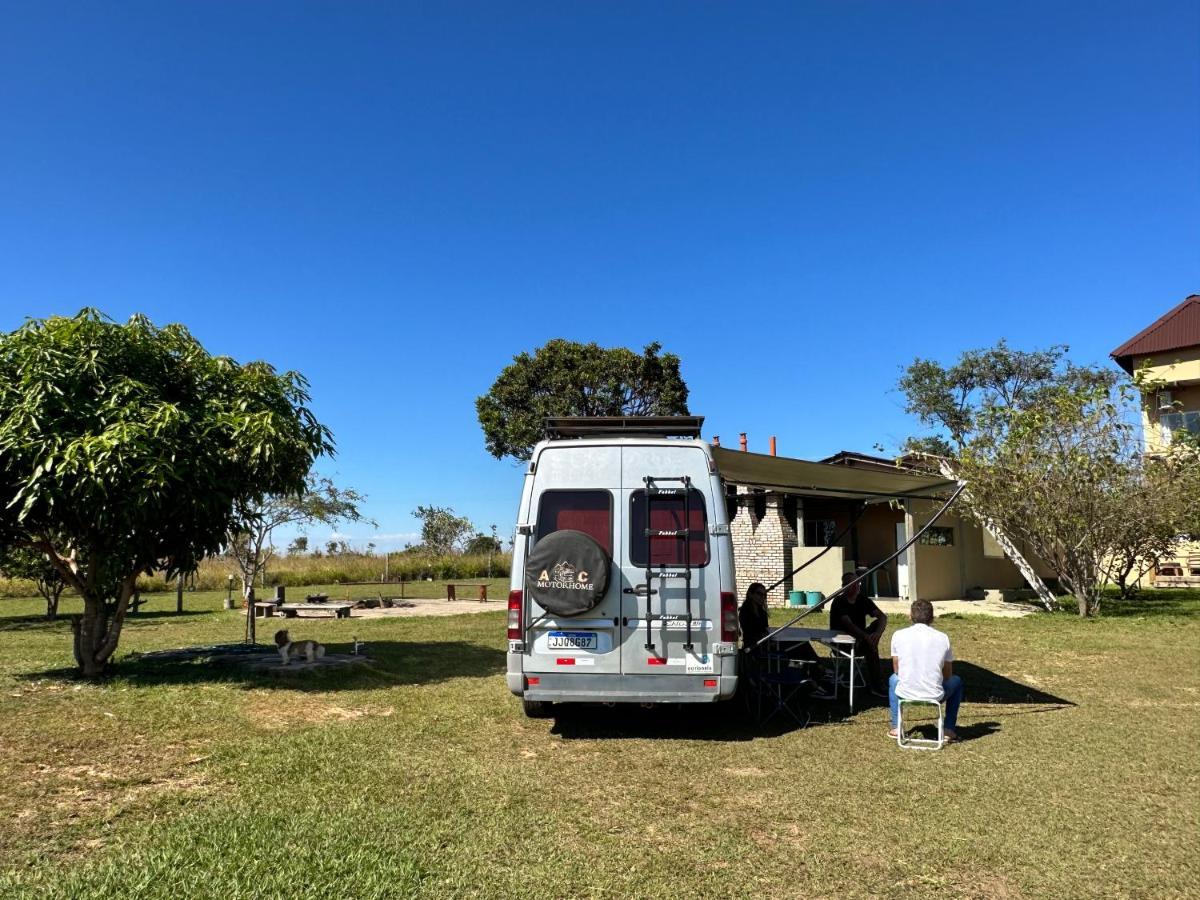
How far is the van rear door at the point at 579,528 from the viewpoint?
20.8ft

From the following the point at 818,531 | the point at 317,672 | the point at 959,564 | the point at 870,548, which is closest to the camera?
the point at 317,672

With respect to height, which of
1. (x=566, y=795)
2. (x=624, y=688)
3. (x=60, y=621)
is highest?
(x=624, y=688)

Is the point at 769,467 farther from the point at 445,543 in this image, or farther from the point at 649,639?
the point at 445,543

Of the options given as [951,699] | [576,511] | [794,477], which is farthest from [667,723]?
[794,477]

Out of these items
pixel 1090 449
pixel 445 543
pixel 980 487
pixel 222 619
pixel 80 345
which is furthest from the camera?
pixel 445 543

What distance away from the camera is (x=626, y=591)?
6383mm

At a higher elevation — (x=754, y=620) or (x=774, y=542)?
(x=774, y=542)

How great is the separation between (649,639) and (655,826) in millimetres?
1889

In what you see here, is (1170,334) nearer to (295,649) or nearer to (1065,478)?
(1065,478)

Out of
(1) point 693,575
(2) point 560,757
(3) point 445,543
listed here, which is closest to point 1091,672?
(1) point 693,575

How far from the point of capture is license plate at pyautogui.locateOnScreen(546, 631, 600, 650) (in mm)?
6336

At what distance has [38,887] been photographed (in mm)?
3572

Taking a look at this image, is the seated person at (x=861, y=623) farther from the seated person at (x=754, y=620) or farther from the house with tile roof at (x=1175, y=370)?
the house with tile roof at (x=1175, y=370)

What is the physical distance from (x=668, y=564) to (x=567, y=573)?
80cm
